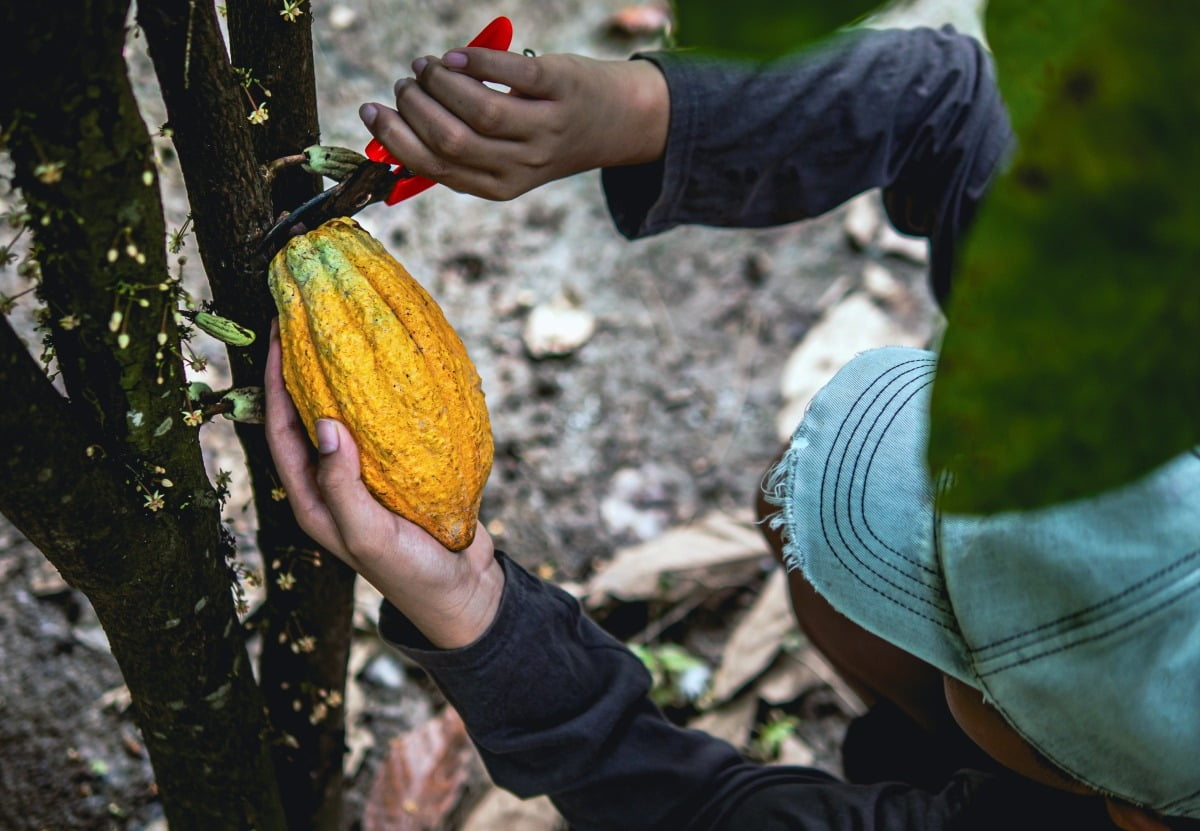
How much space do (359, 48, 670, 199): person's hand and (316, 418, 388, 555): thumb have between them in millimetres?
289

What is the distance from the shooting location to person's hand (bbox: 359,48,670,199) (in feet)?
3.05

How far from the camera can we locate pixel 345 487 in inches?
35.3

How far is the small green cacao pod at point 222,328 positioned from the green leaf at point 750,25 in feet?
2.23

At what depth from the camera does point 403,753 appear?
1790mm

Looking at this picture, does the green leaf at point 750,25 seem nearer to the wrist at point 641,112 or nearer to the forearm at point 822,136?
the wrist at point 641,112

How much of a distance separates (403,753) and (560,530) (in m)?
0.63

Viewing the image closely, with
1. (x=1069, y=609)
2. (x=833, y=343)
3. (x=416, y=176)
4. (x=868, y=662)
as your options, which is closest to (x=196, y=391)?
(x=416, y=176)

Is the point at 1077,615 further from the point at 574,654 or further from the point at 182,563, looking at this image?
the point at 182,563

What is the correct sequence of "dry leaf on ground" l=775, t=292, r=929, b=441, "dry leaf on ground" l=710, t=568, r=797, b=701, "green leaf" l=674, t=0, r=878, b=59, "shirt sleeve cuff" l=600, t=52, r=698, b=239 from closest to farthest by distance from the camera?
"green leaf" l=674, t=0, r=878, b=59 < "shirt sleeve cuff" l=600, t=52, r=698, b=239 < "dry leaf on ground" l=710, t=568, r=797, b=701 < "dry leaf on ground" l=775, t=292, r=929, b=441

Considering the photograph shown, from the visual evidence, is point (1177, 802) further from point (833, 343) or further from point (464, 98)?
point (833, 343)

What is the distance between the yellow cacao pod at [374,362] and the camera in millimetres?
852

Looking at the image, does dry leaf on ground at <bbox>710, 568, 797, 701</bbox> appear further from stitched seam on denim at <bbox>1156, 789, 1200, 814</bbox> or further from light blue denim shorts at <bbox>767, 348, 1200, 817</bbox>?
stitched seam on denim at <bbox>1156, 789, 1200, 814</bbox>

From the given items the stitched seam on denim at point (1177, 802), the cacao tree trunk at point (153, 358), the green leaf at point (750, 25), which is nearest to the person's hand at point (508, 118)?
the cacao tree trunk at point (153, 358)

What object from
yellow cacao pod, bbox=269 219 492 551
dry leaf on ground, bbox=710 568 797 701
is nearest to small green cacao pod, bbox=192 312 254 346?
yellow cacao pod, bbox=269 219 492 551
